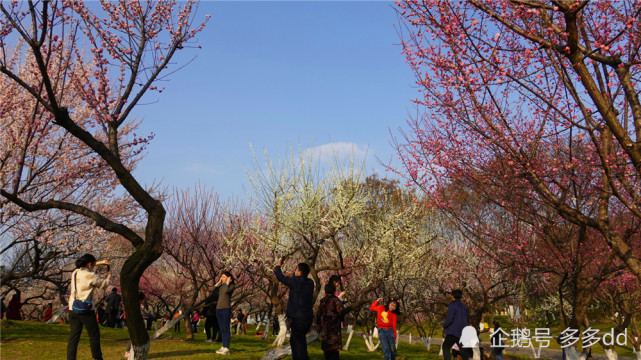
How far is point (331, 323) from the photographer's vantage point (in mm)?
9898

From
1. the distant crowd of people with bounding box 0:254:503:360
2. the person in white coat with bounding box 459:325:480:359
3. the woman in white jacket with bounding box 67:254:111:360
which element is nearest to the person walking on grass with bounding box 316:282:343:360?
the distant crowd of people with bounding box 0:254:503:360

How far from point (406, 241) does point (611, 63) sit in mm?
13593

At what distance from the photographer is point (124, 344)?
15.5m

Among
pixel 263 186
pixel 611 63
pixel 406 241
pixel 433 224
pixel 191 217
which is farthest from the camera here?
pixel 433 224

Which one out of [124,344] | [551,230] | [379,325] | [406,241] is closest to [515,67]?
[551,230]

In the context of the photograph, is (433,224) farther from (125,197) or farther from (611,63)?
(611,63)

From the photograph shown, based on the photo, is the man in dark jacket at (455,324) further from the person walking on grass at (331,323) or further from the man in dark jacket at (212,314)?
the man in dark jacket at (212,314)

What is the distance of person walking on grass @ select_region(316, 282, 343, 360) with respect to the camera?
987 centimetres

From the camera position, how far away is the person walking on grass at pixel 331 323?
9867 mm

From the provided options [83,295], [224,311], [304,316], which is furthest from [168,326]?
[304,316]

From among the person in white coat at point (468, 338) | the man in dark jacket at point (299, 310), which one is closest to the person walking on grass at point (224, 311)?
the man in dark jacket at point (299, 310)

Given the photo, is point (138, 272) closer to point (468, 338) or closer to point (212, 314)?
point (468, 338)

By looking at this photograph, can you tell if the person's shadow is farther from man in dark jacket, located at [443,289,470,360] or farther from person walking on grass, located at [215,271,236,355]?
man in dark jacket, located at [443,289,470,360]

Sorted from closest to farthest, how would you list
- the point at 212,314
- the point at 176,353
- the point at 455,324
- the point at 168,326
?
1. the point at 455,324
2. the point at 176,353
3. the point at 168,326
4. the point at 212,314
